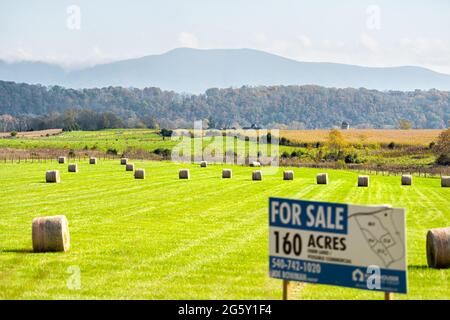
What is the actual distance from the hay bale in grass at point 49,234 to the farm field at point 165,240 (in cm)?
33

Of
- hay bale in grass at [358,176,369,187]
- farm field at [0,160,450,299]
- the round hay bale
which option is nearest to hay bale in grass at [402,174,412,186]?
hay bale in grass at [358,176,369,187]

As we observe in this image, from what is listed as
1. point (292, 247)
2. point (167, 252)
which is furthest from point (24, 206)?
point (292, 247)

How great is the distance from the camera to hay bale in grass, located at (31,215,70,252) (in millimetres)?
20562

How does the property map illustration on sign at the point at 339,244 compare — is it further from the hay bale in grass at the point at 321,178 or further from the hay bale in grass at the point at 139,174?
the hay bale in grass at the point at 139,174

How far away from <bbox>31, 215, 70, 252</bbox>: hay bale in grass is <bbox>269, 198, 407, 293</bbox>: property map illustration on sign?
935 cm

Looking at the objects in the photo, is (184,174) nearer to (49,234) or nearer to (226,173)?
(226,173)

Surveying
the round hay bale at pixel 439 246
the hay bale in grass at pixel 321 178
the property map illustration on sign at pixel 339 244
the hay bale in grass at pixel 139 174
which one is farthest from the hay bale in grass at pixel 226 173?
the property map illustration on sign at pixel 339 244

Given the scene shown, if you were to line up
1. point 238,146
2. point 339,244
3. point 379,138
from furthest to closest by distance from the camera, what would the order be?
point 379,138 < point 238,146 < point 339,244

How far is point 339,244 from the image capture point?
12352 millimetres

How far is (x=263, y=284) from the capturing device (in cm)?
1709

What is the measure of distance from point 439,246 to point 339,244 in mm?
7311

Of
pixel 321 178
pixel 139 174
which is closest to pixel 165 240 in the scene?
pixel 139 174
